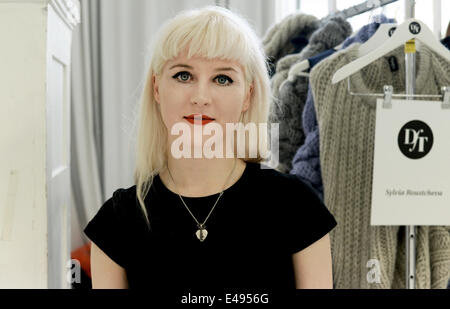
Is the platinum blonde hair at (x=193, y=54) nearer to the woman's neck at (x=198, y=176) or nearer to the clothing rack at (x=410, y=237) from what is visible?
the woman's neck at (x=198, y=176)

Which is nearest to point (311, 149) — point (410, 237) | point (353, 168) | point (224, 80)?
point (353, 168)

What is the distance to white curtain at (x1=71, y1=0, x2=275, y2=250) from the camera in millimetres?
547

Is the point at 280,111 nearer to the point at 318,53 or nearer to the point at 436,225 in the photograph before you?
the point at 318,53

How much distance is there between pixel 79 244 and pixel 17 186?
0.12 metres

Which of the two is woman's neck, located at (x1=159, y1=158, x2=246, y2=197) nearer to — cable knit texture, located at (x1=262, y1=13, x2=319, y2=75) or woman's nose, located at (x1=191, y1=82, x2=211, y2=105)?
woman's nose, located at (x1=191, y1=82, x2=211, y2=105)

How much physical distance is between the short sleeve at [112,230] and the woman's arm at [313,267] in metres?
0.18

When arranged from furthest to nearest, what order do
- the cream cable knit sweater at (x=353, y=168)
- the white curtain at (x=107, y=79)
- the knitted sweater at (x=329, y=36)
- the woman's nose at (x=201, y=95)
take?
1. the knitted sweater at (x=329, y=36)
2. the cream cable knit sweater at (x=353, y=168)
3. the white curtain at (x=107, y=79)
4. the woman's nose at (x=201, y=95)

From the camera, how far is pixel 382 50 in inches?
23.7

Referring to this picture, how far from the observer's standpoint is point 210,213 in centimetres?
47

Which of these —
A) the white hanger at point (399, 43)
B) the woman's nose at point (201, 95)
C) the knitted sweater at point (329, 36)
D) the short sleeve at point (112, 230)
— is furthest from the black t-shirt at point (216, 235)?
the knitted sweater at point (329, 36)

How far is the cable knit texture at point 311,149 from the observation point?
0.68 metres

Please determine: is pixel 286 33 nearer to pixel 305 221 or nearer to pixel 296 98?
pixel 296 98

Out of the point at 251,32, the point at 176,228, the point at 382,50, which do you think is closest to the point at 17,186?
the point at 176,228
